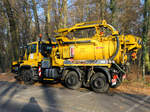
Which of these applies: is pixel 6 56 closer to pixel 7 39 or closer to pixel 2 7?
pixel 7 39

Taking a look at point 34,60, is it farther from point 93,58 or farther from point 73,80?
point 93,58

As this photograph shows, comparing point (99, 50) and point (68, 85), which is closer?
point (99, 50)

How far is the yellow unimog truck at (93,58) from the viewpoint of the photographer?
648 centimetres

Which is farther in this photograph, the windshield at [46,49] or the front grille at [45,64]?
the windshield at [46,49]

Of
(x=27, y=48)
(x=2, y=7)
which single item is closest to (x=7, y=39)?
(x=2, y=7)

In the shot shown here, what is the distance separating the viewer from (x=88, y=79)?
675 cm

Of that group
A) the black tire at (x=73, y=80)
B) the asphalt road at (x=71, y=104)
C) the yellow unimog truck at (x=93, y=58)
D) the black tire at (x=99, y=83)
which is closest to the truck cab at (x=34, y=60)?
the yellow unimog truck at (x=93, y=58)

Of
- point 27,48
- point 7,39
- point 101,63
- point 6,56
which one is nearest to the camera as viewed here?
point 101,63

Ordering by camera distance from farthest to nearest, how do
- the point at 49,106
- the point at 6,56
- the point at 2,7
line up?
the point at 6,56 → the point at 2,7 → the point at 49,106

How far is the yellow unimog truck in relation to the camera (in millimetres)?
6484

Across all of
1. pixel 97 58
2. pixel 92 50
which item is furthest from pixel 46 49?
pixel 97 58

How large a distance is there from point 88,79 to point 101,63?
41.0 inches

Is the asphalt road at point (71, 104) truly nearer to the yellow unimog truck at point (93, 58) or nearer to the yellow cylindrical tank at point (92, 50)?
the yellow unimog truck at point (93, 58)

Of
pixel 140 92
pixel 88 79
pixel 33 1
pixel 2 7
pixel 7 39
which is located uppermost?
pixel 33 1
